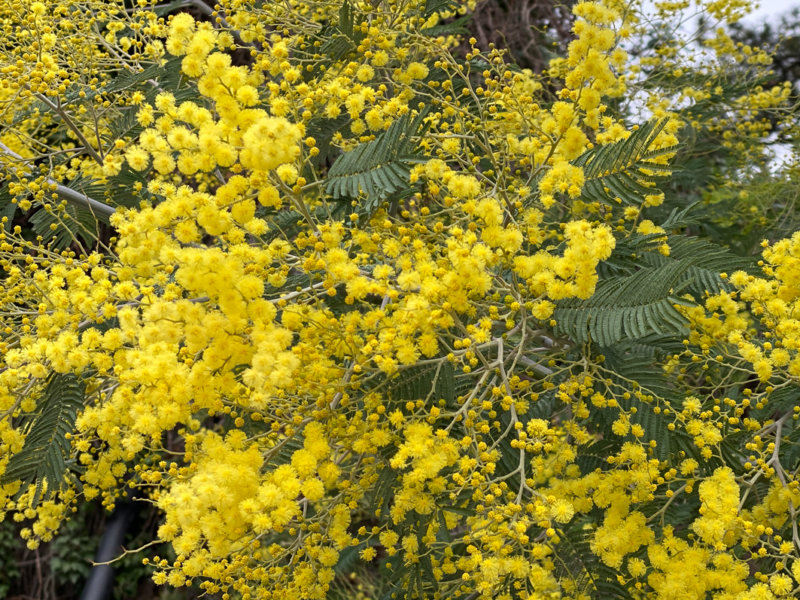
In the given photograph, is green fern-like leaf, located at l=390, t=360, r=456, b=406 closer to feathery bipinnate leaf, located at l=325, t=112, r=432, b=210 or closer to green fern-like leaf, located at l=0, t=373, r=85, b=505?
feathery bipinnate leaf, located at l=325, t=112, r=432, b=210

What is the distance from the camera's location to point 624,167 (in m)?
2.27

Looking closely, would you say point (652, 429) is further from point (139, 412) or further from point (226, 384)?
point (139, 412)

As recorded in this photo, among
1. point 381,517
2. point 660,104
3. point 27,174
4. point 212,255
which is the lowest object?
point 381,517

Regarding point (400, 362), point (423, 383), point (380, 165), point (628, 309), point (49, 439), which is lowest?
point (49, 439)

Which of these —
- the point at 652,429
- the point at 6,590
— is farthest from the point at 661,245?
the point at 6,590

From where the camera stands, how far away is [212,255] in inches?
71.5

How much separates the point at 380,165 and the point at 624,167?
2.53 ft

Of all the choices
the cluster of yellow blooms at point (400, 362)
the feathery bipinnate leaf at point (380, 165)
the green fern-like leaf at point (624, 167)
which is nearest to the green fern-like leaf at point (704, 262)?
the cluster of yellow blooms at point (400, 362)

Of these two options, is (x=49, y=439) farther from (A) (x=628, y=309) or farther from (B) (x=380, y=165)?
(A) (x=628, y=309)

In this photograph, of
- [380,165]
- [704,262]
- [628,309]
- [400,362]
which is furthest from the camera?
[704,262]

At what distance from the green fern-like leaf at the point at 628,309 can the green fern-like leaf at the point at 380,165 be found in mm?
667

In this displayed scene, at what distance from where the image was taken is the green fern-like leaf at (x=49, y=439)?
2549 mm

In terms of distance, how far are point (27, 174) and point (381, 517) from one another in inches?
83.7

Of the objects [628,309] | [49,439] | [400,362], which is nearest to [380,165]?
[400,362]
